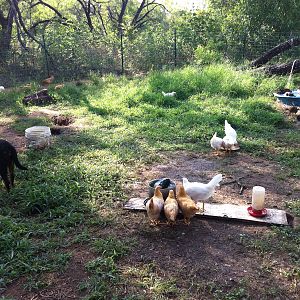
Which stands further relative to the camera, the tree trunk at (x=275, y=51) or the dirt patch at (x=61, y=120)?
the tree trunk at (x=275, y=51)

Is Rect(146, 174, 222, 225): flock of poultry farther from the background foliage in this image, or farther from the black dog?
the background foliage

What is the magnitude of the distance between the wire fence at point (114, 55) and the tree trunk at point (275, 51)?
19.5 inches

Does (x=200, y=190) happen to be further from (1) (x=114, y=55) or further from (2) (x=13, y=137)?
(1) (x=114, y=55)

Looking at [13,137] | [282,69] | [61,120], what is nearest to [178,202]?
[13,137]

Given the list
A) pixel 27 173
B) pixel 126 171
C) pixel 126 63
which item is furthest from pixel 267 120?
pixel 126 63

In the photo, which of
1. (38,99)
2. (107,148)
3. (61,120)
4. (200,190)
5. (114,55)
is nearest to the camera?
(200,190)

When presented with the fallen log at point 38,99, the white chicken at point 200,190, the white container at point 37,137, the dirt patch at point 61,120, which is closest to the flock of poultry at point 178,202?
the white chicken at point 200,190

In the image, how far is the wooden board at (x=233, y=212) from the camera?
12.3ft

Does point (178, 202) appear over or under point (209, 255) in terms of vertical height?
over

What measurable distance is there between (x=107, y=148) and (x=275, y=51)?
919 cm

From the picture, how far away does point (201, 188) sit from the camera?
376 centimetres

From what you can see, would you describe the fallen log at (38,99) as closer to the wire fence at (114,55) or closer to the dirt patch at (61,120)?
the dirt patch at (61,120)

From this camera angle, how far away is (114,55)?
15.2 metres

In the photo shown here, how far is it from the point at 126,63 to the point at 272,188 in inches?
467
